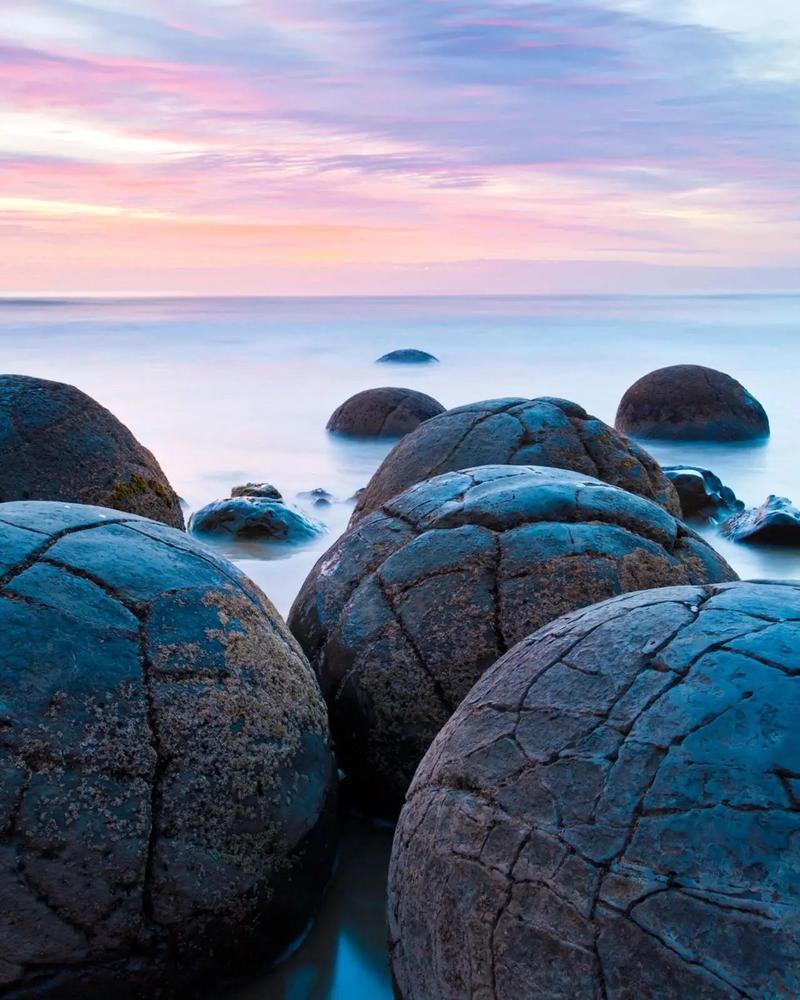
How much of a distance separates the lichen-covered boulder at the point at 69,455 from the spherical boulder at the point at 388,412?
8744 millimetres

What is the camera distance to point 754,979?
1978 millimetres

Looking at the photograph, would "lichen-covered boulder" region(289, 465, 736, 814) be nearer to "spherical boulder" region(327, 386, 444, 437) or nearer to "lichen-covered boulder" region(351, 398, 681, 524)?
"lichen-covered boulder" region(351, 398, 681, 524)

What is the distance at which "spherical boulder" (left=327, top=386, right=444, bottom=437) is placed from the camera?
1463 cm

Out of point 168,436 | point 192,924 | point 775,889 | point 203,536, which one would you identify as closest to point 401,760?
point 192,924

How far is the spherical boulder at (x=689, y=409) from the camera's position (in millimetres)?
14273

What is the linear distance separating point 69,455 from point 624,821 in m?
3.98

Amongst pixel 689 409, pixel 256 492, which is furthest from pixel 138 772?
pixel 689 409

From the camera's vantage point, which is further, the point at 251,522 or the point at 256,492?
the point at 256,492

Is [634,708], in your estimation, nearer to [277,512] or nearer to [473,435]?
[473,435]

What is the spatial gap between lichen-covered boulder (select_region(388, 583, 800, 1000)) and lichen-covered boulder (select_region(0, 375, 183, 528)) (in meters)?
3.22

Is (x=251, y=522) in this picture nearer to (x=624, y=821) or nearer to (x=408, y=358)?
(x=624, y=821)

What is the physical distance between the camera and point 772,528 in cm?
954

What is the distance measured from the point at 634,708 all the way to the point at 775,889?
1.54ft

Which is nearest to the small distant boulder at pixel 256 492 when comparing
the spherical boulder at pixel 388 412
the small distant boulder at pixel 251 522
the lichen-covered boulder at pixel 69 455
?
the small distant boulder at pixel 251 522
